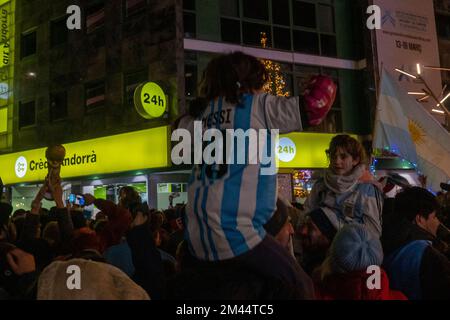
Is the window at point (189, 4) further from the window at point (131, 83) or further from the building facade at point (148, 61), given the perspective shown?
the window at point (131, 83)

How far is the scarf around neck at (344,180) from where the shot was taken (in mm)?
4023

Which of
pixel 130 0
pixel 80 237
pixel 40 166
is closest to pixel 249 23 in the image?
pixel 130 0

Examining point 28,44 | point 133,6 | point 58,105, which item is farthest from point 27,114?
point 133,6

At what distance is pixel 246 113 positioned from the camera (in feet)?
8.48

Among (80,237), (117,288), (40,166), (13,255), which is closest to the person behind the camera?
(117,288)

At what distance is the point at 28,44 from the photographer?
21.5 metres

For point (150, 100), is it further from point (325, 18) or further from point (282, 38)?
point (325, 18)

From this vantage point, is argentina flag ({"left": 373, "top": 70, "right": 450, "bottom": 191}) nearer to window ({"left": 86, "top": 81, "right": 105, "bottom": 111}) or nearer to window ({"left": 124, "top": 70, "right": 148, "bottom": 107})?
window ({"left": 124, "top": 70, "right": 148, "bottom": 107})

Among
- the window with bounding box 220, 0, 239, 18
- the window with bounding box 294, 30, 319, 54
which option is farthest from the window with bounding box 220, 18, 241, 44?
the window with bounding box 294, 30, 319, 54

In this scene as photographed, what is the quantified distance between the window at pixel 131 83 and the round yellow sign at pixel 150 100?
167 centimetres

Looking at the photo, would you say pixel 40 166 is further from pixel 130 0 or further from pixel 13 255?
pixel 13 255

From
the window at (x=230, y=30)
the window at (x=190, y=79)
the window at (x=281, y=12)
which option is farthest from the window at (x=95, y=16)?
the window at (x=281, y=12)

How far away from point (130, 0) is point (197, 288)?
16.1 m

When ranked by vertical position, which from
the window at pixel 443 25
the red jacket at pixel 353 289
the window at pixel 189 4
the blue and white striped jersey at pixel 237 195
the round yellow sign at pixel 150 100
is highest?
the window at pixel 443 25
